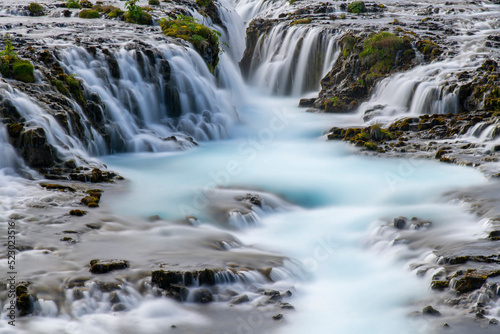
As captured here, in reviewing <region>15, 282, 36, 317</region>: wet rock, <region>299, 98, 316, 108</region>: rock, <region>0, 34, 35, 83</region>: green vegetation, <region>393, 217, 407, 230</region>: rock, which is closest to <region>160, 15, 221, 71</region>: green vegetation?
<region>299, 98, 316, 108</region>: rock

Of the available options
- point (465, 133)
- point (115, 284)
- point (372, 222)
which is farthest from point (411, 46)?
point (115, 284)

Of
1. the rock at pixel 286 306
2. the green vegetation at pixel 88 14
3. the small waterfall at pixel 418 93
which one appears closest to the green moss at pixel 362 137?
the small waterfall at pixel 418 93

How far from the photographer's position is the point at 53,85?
14727 millimetres

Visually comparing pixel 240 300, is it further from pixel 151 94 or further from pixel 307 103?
pixel 307 103

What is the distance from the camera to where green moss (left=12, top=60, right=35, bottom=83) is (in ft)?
46.6

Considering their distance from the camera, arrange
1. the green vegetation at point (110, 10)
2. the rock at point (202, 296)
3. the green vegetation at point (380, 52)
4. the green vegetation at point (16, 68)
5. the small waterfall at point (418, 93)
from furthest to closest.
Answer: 1. the green vegetation at point (110, 10)
2. the green vegetation at point (380, 52)
3. the small waterfall at point (418, 93)
4. the green vegetation at point (16, 68)
5. the rock at point (202, 296)

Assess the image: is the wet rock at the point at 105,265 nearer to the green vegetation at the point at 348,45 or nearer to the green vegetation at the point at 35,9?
the green vegetation at the point at 348,45

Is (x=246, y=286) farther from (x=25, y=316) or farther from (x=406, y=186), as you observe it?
(x=406, y=186)

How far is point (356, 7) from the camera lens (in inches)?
1134

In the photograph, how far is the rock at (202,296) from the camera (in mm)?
7641

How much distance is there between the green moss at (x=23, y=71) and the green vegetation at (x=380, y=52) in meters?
12.4

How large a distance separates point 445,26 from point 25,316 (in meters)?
22.9

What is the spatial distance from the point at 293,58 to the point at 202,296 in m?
18.5

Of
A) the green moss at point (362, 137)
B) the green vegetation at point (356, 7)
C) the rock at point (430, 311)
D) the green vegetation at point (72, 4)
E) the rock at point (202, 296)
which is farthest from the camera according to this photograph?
the green vegetation at point (356, 7)
